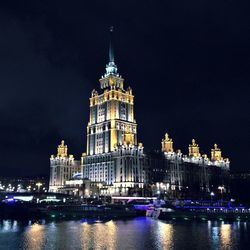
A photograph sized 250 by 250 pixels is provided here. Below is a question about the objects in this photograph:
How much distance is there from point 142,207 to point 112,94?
72.9m

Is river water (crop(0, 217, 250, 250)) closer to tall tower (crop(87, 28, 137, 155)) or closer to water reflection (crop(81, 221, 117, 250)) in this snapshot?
water reflection (crop(81, 221, 117, 250))

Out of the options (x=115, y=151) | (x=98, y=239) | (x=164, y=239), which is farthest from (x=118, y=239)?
(x=115, y=151)

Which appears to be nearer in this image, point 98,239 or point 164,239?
point 98,239

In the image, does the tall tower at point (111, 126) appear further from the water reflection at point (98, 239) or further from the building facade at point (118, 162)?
the water reflection at point (98, 239)

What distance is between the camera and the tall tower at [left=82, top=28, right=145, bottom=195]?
571 feet

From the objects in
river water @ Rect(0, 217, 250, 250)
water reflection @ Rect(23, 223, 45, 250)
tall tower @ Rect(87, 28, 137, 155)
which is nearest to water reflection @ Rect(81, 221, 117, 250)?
river water @ Rect(0, 217, 250, 250)

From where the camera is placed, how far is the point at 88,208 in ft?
417

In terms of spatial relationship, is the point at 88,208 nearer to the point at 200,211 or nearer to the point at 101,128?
the point at 200,211

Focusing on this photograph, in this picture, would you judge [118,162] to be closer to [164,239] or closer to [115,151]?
[115,151]

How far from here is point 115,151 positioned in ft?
593

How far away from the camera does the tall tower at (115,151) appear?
174125 mm

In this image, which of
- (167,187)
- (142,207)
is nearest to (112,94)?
(167,187)

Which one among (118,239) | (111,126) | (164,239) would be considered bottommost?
(164,239)

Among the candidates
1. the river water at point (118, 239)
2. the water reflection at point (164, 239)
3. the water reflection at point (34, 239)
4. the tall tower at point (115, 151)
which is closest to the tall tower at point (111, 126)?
the tall tower at point (115, 151)
